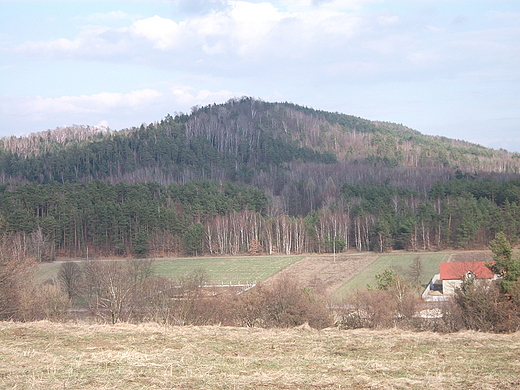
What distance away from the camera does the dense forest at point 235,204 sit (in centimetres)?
7131

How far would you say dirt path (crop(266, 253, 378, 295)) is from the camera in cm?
4778

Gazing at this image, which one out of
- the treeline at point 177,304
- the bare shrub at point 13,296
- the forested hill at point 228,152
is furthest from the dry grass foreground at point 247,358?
the forested hill at point 228,152

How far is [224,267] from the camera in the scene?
61.6m

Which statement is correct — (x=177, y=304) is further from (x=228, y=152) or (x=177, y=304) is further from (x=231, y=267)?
(x=228, y=152)

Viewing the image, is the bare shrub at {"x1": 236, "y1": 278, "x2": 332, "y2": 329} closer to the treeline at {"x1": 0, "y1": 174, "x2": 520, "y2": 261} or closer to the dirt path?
the dirt path

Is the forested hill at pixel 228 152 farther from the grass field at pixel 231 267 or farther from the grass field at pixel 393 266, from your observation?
the grass field at pixel 393 266

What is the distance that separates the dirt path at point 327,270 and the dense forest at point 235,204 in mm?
5995

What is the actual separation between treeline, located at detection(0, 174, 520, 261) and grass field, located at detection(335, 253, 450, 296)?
5.71 meters

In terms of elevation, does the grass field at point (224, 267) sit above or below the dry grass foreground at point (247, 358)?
below

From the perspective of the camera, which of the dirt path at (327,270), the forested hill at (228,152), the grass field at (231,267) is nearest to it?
the dirt path at (327,270)

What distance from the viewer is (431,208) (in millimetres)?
73188

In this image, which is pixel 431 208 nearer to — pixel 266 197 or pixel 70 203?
pixel 266 197

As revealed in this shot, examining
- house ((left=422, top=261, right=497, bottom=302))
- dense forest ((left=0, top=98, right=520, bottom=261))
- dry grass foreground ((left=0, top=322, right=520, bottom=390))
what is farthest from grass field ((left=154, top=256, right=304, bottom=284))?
dry grass foreground ((left=0, top=322, right=520, bottom=390))

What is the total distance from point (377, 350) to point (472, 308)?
22.4 ft
